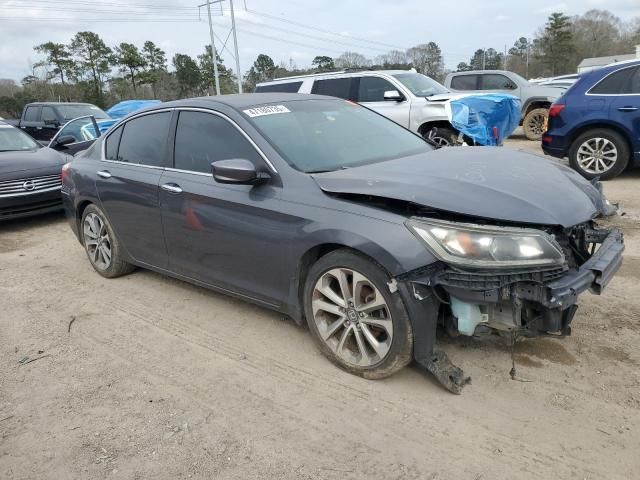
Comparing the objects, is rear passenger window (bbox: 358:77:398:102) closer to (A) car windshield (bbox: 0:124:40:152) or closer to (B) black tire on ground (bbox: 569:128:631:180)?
(B) black tire on ground (bbox: 569:128:631:180)

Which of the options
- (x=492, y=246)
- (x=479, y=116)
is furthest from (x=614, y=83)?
(x=492, y=246)

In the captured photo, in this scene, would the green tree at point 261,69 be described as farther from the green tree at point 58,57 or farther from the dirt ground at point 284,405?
the dirt ground at point 284,405

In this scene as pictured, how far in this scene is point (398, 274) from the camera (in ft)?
8.83

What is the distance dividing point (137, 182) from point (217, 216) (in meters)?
1.10

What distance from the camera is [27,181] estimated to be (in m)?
7.33

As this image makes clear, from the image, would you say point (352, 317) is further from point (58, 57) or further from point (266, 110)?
point (58, 57)

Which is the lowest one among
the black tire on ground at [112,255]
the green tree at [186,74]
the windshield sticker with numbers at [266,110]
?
the black tire on ground at [112,255]

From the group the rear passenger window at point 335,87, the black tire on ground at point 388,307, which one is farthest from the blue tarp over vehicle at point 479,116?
the black tire on ground at point 388,307

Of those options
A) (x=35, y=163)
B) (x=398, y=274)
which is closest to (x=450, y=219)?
(x=398, y=274)

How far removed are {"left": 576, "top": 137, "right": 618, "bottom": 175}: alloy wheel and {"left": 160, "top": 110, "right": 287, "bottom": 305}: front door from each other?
6161mm

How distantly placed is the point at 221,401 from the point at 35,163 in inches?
246

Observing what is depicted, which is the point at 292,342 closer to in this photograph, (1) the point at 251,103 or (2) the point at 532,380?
(2) the point at 532,380

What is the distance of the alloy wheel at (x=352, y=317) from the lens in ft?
9.52

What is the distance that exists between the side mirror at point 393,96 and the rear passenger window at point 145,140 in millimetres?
5755
